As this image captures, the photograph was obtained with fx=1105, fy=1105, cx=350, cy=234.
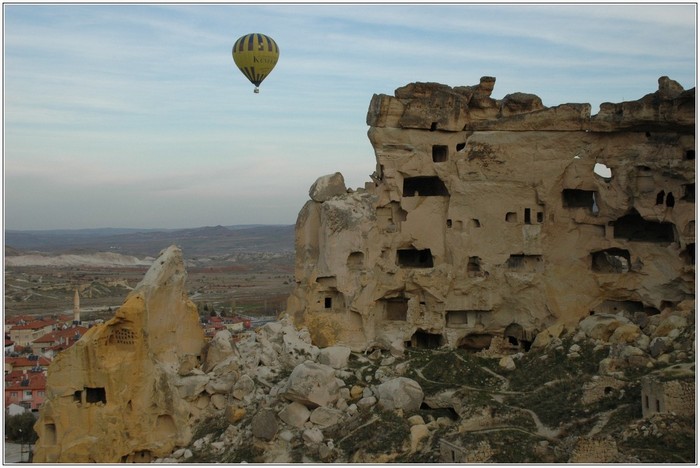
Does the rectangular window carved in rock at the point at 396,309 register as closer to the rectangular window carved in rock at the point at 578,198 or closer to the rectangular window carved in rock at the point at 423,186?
the rectangular window carved in rock at the point at 423,186

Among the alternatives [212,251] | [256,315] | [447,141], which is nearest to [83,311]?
[256,315]

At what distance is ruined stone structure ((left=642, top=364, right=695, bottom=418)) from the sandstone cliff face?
10.9 metres

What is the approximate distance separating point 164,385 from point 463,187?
978 centimetres

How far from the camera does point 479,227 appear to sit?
30.5 metres

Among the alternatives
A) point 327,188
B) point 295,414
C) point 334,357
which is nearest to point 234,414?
point 295,414

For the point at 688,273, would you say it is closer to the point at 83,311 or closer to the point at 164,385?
the point at 164,385

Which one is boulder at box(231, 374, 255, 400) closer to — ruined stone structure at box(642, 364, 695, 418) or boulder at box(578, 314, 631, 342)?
boulder at box(578, 314, 631, 342)

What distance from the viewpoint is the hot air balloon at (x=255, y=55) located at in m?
34.3

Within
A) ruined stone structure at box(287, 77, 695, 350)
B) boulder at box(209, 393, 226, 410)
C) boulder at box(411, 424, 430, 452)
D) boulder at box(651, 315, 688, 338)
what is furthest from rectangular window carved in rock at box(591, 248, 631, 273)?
boulder at box(209, 393, 226, 410)

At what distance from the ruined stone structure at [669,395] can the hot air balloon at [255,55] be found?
17619 mm

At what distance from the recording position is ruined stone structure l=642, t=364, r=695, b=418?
20.6 meters

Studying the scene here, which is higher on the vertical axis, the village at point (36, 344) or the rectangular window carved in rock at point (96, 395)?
the rectangular window carved in rock at point (96, 395)

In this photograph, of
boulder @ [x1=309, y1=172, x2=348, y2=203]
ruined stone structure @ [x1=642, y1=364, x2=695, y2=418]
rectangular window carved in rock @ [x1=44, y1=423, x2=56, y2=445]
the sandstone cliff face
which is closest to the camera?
ruined stone structure @ [x1=642, y1=364, x2=695, y2=418]

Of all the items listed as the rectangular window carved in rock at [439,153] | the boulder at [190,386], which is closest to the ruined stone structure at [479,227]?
the rectangular window carved in rock at [439,153]
